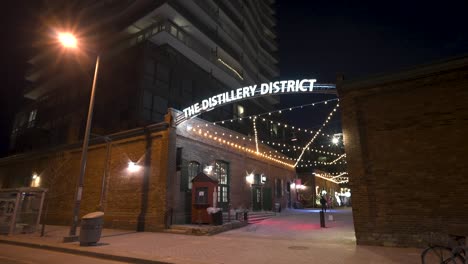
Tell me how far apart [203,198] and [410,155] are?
10018 mm

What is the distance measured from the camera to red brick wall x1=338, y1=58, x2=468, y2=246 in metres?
8.83

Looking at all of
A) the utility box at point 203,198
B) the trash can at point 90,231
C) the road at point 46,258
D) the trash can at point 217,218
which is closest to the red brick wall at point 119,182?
the utility box at point 203,198

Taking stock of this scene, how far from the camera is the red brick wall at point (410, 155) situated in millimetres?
8828

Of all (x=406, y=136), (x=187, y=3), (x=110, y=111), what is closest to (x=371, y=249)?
(x=406, y=136)

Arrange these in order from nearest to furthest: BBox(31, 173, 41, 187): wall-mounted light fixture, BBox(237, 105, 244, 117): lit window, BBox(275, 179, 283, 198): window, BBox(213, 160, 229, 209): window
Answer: BBox(213, 160, 229, 209): window → BBox(31, 173, 41, 187): wall-mounted light fixture → BBox(275, 179, 283, 198): window → BBox(237, 105, 244, 117): lit window

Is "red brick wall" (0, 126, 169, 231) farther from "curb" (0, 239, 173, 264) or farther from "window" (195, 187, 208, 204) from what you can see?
"curb" (0, 239, 173, 264)

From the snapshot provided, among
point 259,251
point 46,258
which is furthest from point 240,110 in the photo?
point 46,258

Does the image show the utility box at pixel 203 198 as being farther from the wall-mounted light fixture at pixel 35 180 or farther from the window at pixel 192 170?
the wall-mounted light fixture at pixel 35 180

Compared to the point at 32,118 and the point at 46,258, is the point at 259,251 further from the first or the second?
the point at 32,118

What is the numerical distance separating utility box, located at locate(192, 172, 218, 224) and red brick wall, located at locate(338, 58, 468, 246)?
24.6 ft

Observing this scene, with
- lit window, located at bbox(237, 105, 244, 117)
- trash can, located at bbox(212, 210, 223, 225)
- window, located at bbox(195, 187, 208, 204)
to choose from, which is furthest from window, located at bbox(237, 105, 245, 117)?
trash can, located at bbox(212, 210, 223, 225)

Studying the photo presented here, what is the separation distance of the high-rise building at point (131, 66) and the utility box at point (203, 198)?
8515 millimetres

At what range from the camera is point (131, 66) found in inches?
938

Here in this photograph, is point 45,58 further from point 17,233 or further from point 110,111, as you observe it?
point 17,233
